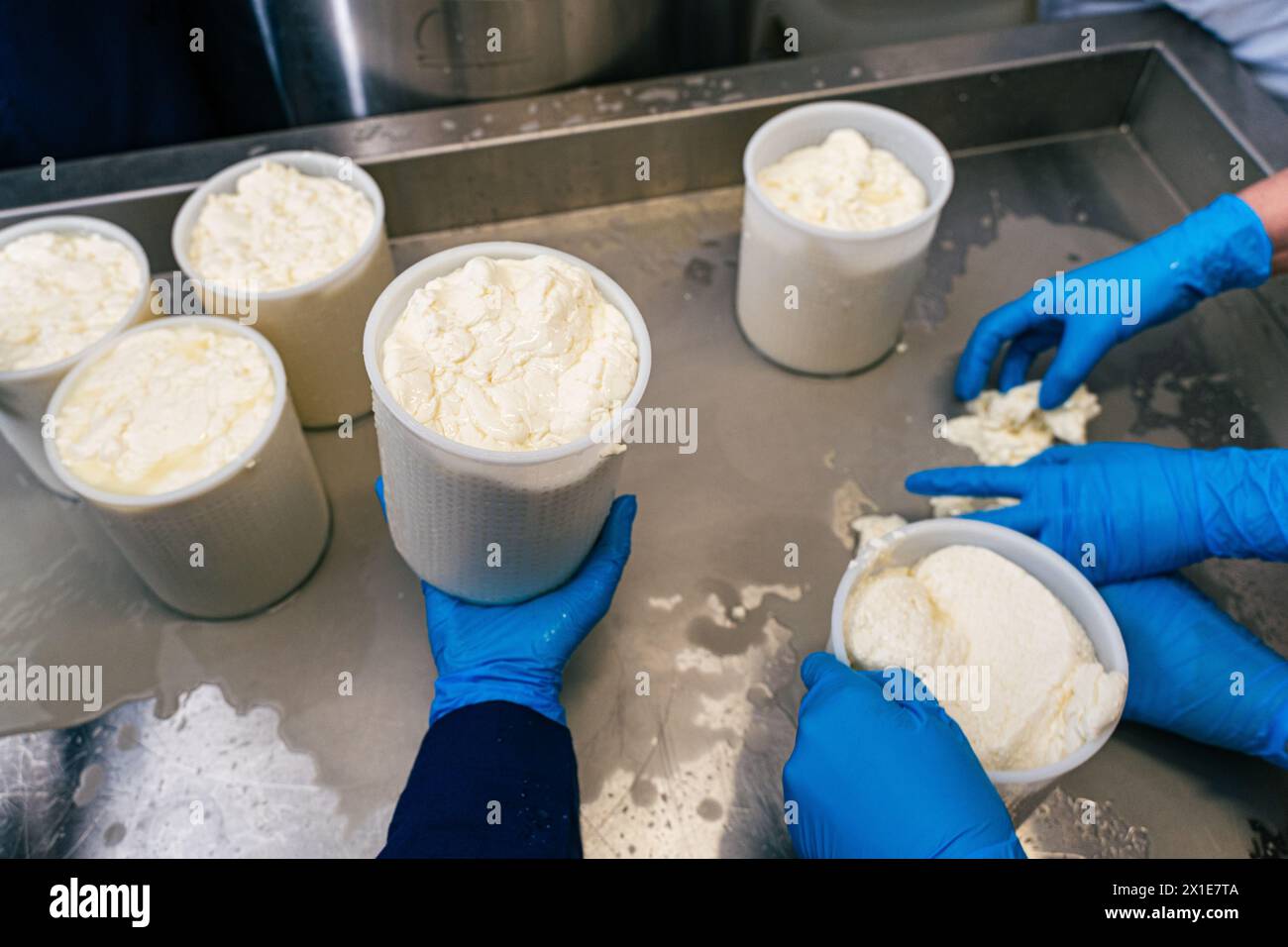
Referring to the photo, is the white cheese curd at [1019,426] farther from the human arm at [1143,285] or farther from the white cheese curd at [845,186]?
the white cheese curd at [845,186]

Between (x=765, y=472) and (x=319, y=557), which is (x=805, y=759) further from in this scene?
(x=319, y=557)

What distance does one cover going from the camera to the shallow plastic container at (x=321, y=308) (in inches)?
50.9

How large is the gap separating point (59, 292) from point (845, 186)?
122 centimetres

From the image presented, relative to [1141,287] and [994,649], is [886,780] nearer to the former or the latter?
[994,649]

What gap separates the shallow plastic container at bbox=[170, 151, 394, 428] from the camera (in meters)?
1.29

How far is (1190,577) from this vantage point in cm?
146

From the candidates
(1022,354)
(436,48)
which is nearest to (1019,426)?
(1022,354)

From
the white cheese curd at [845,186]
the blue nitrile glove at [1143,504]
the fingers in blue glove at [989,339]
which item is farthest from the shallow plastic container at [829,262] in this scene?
the blue nitrile glove at [1143,504]

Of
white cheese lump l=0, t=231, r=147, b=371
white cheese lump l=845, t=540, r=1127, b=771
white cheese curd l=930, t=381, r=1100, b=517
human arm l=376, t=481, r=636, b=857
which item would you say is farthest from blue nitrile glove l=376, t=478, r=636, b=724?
white cheese curd l=930, t=381, r=1100, b=517

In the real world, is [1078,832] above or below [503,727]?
below

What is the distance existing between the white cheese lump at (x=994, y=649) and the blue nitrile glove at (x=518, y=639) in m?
0.35

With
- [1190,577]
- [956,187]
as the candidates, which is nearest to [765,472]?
[1190,577]

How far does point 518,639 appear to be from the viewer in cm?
120

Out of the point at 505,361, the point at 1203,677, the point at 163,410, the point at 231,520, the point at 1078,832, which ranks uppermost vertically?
the point at 505,361
